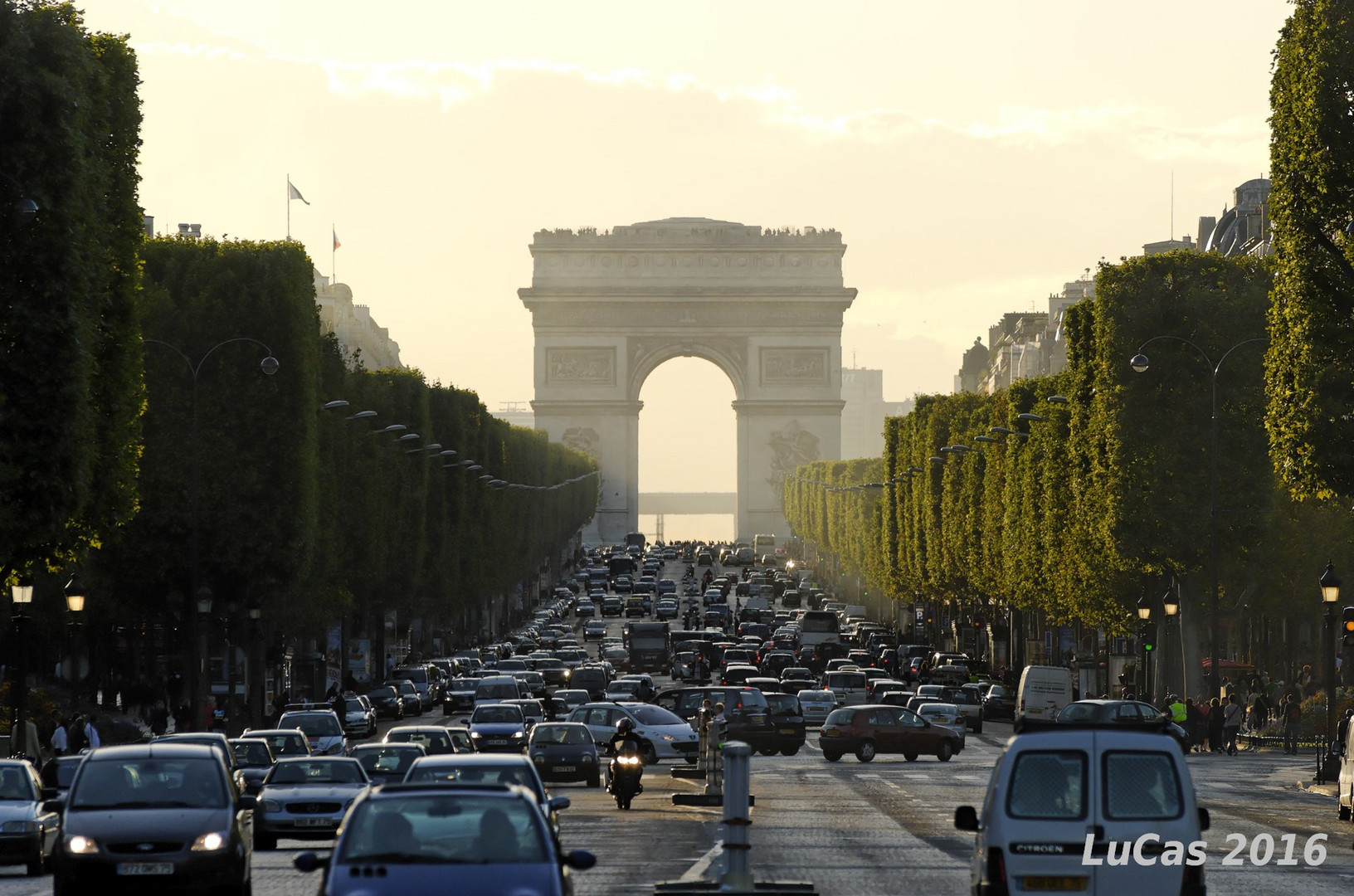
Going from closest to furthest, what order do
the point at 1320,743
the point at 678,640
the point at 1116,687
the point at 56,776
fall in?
the point at 56,776
the point at 1320,743
the point at 1116,687
the point at 678,640

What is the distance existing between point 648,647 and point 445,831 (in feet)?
229

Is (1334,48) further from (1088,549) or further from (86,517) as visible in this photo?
(1088,549)

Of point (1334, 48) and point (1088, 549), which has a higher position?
point (1334, 48)

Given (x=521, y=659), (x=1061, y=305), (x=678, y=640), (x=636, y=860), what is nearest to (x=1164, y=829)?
(x=636, y=860)

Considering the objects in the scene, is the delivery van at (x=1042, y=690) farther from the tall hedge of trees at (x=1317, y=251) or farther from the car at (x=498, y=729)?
the tall hedge of trees at (x=1317, y=251)

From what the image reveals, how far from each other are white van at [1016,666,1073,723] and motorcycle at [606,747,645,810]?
80.0ft

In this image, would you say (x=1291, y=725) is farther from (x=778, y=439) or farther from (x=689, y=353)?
(x=689, y=353)

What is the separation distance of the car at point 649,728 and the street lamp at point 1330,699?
11.6 meters

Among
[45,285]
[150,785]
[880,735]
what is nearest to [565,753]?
[880,735]

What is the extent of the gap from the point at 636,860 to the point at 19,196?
553 inches

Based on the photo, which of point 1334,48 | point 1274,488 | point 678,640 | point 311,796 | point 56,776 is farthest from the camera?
point 678,640

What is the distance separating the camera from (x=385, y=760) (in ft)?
104

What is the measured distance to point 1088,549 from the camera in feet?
195

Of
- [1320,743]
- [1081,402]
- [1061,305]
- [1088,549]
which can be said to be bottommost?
[1320,743]
